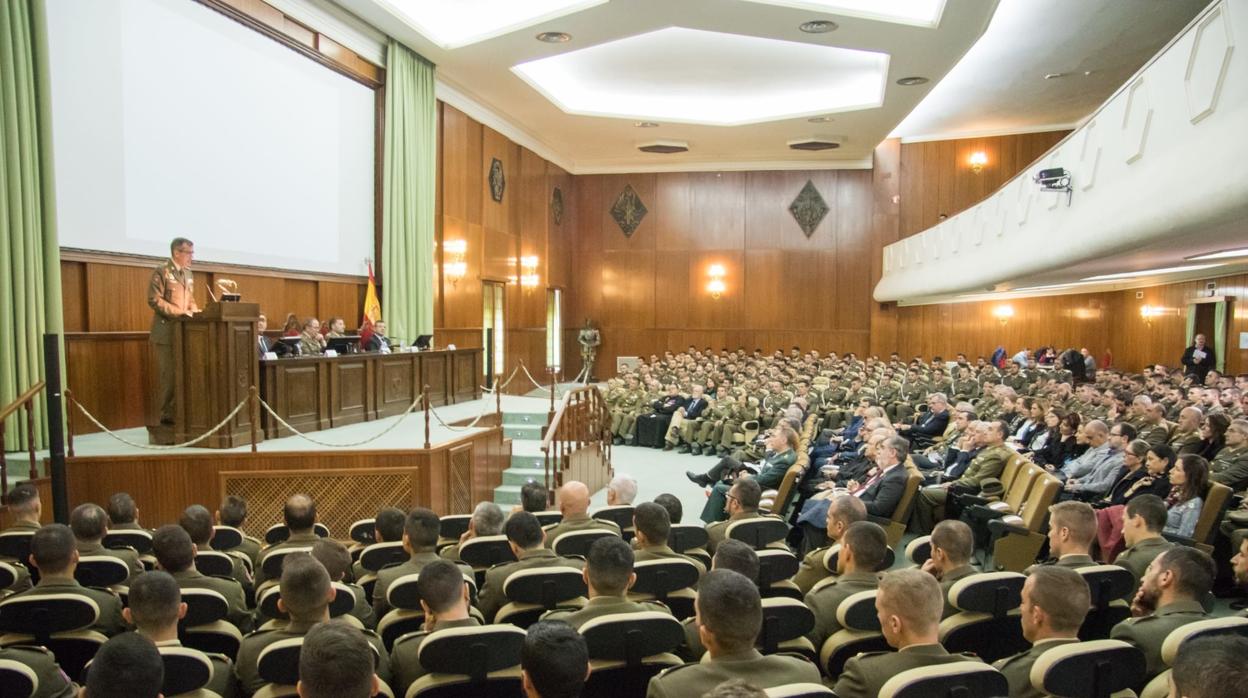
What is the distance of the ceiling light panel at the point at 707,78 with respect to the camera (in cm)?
1276

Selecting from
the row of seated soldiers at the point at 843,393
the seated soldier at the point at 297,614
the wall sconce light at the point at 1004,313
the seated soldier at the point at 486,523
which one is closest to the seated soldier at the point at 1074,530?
the seated soldier at the point at 486,523

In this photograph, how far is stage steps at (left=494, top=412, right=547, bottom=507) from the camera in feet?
26.4

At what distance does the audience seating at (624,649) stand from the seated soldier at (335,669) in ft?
2.67

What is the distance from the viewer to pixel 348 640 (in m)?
1.81

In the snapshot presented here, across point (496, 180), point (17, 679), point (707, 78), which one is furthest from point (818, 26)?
point (17, 679)

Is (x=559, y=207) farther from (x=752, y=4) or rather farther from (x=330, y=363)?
(x=330, y=363)

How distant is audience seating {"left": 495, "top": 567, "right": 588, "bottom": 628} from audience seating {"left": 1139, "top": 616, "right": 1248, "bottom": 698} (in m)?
1.87

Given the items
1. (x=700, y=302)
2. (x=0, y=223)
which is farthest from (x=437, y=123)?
(x=700, y=302)

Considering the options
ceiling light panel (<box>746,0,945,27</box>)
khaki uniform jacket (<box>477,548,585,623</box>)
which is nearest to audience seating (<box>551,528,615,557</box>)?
khaki uniform jacket (<box>477,548,585,623</box>)

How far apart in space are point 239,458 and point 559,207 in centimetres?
1382

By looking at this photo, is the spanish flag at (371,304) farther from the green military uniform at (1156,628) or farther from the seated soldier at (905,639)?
the green military uniform at (1156,628)

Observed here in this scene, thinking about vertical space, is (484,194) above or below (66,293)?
above

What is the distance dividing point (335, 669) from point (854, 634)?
1793mm

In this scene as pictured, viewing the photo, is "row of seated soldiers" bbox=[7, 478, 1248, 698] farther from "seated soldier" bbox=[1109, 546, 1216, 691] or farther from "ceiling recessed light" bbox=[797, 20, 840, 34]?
"ceiling recessed light" bbox=[797, 20, 840, 34]
